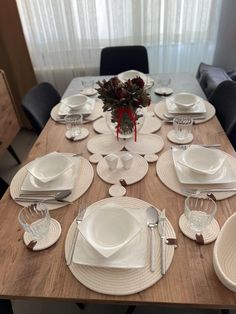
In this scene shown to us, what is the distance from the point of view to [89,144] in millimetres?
1246

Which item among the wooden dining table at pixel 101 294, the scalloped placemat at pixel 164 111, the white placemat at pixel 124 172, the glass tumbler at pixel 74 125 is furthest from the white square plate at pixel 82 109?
the wooden dining table at pixel 101 294

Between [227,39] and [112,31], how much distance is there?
106 cm

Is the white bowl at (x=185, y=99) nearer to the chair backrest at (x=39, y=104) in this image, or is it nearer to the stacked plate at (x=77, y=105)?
the stacked plate at (x=77, y=105)

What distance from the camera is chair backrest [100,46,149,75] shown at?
7.04 feet

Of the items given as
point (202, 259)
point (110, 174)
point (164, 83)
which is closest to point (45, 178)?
point (110, 174)

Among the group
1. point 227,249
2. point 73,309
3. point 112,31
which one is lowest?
point 73,309

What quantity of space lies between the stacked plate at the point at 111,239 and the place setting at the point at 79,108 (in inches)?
29.6

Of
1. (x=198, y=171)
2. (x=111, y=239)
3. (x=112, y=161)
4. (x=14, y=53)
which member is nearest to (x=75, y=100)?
(x=112, y=161)

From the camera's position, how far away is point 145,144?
47.8 inches

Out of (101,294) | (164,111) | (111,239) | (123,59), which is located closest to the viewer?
(101,294)

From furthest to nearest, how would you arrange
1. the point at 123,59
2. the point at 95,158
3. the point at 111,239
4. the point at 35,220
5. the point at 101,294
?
1. the point at 123,59
2. the point at 95,158
3. the point at 35,220
4. the point at 111,239
5. the point at 101,294

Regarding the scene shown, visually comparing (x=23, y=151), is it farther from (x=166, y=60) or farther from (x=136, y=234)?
(x=136, y=234)

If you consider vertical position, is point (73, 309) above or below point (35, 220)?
below

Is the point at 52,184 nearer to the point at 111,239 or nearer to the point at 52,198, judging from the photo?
the point at 52,198
